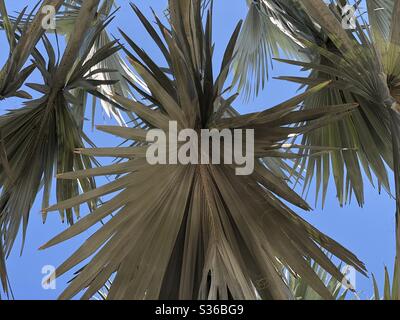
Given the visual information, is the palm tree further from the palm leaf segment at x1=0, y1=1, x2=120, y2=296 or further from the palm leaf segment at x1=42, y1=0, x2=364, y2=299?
the palm leaf segment at x1=0, y1=1, x2=120, y2=296

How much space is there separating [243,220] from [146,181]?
24 centimetres

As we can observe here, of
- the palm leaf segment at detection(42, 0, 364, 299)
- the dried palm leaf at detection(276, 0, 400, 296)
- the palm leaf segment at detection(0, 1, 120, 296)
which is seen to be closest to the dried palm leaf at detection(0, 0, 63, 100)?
the palm leaf segment at detection(0, 1, 120, 296)

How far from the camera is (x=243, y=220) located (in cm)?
123

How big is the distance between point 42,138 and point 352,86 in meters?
1.03

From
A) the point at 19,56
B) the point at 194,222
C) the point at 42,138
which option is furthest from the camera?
the point at 42,138

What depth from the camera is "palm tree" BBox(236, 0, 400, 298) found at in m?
1.46

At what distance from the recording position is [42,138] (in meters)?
1.82

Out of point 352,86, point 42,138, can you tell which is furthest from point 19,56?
point 352,86

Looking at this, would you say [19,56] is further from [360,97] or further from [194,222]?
[360,97]

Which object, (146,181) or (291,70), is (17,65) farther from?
(291,70)

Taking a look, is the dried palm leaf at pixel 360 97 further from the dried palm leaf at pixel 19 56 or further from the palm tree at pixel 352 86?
the dried palm leaf at pixel 19 56

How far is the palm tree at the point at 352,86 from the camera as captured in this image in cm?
146

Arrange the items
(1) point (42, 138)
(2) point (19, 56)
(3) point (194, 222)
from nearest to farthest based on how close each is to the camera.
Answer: (3) point (194, 222) < (2) point (19, 56) < (1) point (42, 138)

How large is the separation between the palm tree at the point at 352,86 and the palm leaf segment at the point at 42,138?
28.7 inches
